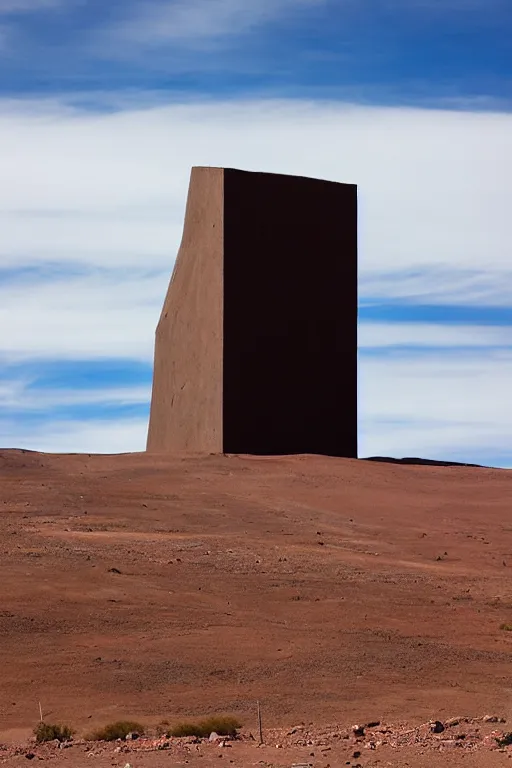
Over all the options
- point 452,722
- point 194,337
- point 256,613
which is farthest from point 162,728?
point 194,337

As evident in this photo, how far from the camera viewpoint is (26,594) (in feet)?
48.9

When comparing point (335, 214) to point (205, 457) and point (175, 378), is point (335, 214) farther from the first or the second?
point (205, 457)

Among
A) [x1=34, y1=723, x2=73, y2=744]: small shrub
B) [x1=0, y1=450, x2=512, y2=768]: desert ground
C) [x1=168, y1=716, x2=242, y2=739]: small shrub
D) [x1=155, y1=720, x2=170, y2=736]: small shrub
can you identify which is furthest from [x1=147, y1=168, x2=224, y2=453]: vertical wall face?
[x1=34, y1=723, x2=73, y2=744]: small shrub

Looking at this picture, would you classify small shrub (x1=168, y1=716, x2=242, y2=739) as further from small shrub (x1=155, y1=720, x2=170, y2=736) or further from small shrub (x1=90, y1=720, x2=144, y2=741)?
small shrub (x1=90, y1=720, x2=144, y2=741)

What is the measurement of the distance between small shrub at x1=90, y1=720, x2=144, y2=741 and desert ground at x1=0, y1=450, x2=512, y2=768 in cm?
18

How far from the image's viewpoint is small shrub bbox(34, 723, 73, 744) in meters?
11.2

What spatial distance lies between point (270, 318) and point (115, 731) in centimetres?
1645

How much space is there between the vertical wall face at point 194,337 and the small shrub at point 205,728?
15.1 meters

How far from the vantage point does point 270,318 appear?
27141mm

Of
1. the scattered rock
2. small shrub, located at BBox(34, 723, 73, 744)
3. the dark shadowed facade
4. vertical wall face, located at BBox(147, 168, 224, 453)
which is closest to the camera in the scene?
small shrub, located at BBox(34, 723, 73, 744)

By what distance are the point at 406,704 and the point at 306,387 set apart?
1511 cm

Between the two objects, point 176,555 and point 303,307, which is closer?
point 176,555

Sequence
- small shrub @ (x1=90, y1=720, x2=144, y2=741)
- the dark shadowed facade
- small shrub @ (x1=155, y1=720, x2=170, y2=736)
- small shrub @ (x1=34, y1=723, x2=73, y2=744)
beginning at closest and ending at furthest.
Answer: small shrub @ (x1=34, y1=723, x2=73, y2=744) → small shrub @ (x1=90, y1=720, x2=144, y2=741) → small shrub @ (x1=155, y1=720, x2=170, y2=736) → the dark shadowed facade

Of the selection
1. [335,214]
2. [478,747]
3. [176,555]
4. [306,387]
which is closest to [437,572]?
[176,555]
